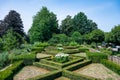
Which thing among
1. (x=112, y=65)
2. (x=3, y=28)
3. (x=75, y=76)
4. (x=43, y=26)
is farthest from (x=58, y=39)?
(x=75, y=76)

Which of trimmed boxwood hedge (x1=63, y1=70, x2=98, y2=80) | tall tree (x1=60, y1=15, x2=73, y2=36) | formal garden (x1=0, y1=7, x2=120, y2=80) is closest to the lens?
trimmed boxwood hedge (x1=63, y1=70, x2=98, y2=80)

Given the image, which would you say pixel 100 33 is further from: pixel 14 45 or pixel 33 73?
pixel 33 73

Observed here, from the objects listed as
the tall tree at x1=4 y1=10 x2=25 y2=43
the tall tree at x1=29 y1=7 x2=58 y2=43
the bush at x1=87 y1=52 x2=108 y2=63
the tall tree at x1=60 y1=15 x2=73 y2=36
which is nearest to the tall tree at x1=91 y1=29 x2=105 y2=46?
the tall tree at x1=29 y1=7 x2=58 y2=43

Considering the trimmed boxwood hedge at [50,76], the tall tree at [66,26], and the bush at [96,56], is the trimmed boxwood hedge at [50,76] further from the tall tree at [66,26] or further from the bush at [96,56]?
the tall tree at [66,26]

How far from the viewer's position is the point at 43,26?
159 ft

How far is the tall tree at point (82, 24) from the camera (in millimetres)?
65562

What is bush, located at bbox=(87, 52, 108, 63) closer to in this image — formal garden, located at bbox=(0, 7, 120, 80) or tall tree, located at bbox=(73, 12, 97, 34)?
formal garden, located at bbox=(0, 7, 120, 80)

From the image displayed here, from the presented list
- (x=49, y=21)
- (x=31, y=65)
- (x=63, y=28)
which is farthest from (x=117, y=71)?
(x=63, y=28)

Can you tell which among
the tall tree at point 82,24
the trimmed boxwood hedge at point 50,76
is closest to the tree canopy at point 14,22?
the tall tree at point 82,24

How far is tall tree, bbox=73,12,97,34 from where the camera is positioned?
65.6 meters

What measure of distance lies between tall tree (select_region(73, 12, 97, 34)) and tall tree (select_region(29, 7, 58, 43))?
497 inches

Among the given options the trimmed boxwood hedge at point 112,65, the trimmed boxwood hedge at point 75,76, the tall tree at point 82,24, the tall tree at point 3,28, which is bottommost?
the trimmed boxwood hedge at point 75,76

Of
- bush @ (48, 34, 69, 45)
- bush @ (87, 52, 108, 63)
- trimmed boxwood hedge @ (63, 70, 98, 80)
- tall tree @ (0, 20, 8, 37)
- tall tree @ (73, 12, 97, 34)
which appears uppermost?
tall tree @ (73, 12, 97, 34)

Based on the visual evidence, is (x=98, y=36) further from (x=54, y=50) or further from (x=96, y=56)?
(x=96, y=56)
